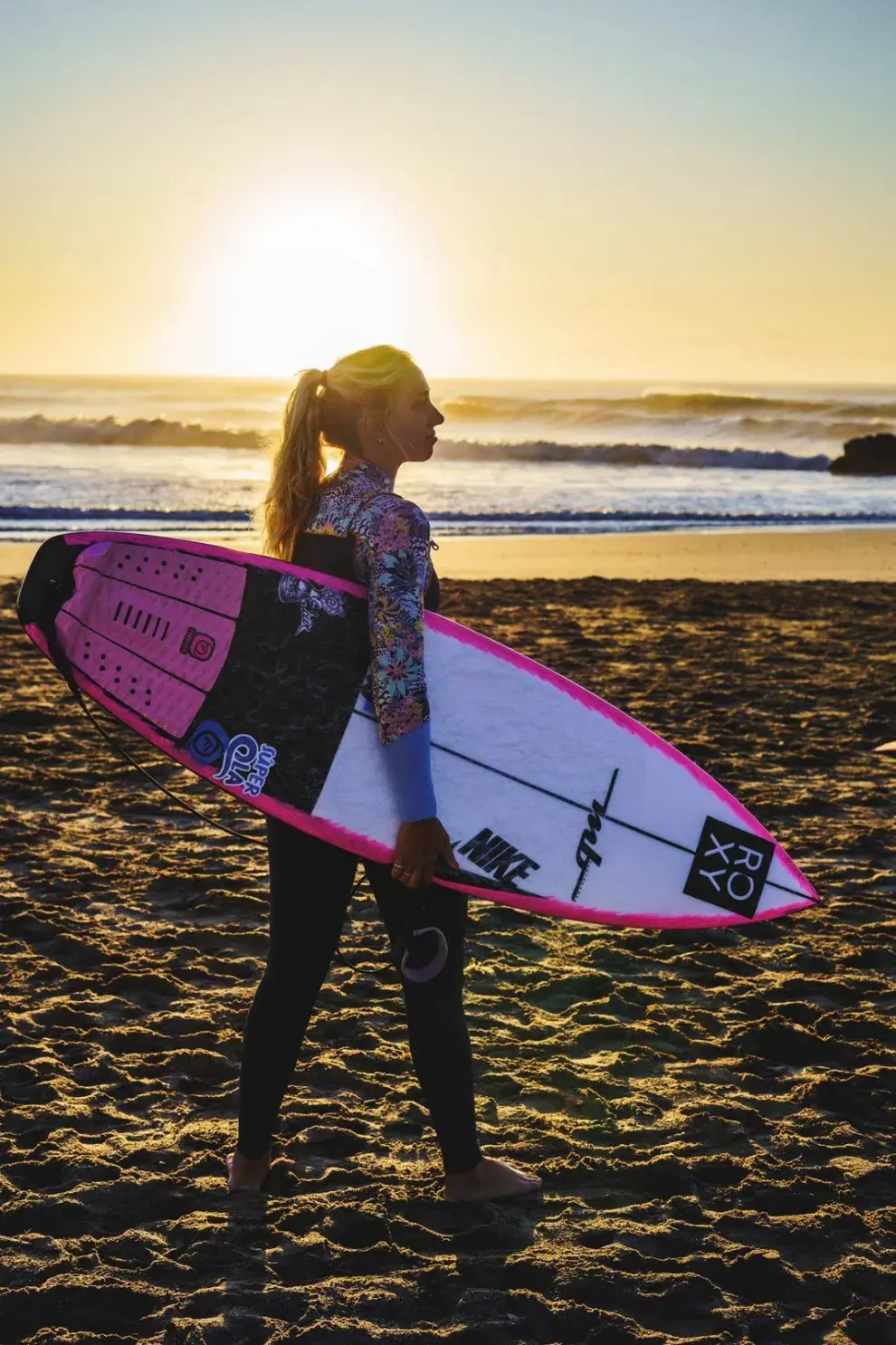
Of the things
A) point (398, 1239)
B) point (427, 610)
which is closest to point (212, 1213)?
point (398, 1239)

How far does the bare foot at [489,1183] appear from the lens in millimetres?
2404

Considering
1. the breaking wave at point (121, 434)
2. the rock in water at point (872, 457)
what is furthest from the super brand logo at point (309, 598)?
the breaking wave at point (121, 434)

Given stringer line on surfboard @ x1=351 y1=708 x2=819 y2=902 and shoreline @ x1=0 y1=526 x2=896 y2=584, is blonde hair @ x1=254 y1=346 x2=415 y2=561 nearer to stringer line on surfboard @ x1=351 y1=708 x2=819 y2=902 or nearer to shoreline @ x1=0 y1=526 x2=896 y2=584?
stringer line on surfboard @ x1=351 y1=708 x2=819 y2=902

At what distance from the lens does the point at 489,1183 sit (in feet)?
7.93

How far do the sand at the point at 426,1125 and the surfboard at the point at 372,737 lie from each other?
507 mm

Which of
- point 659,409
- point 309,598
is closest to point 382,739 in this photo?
point 309,598

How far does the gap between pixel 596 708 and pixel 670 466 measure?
95.3ft

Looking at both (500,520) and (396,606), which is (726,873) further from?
(500,520)

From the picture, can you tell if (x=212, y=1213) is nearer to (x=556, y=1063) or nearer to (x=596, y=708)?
(x=556, y=1063)

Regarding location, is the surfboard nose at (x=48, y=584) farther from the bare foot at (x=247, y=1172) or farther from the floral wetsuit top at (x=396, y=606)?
the bare foot at (x=247, y=1172)

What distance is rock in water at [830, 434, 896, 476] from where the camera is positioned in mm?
28984

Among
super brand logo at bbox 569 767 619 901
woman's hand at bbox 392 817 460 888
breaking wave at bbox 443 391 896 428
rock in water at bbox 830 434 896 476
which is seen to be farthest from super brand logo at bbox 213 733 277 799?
breaking wave at bbox 443 391 896 428

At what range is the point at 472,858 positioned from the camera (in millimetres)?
2441

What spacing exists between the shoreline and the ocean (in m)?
1.16
